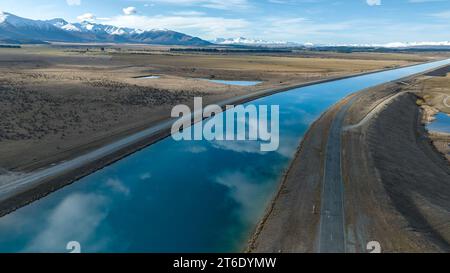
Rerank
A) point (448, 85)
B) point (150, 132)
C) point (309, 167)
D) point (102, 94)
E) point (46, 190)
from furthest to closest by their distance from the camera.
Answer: point (448, 85)
point (102, 94)
point (150, 132)
point (309, 167)
point (46, 190)

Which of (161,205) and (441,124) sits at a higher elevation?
(441,124)

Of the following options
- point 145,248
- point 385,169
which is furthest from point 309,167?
point 145,248

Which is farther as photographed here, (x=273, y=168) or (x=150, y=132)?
(x=150, y=132)

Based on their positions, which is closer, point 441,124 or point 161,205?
point 161,205
